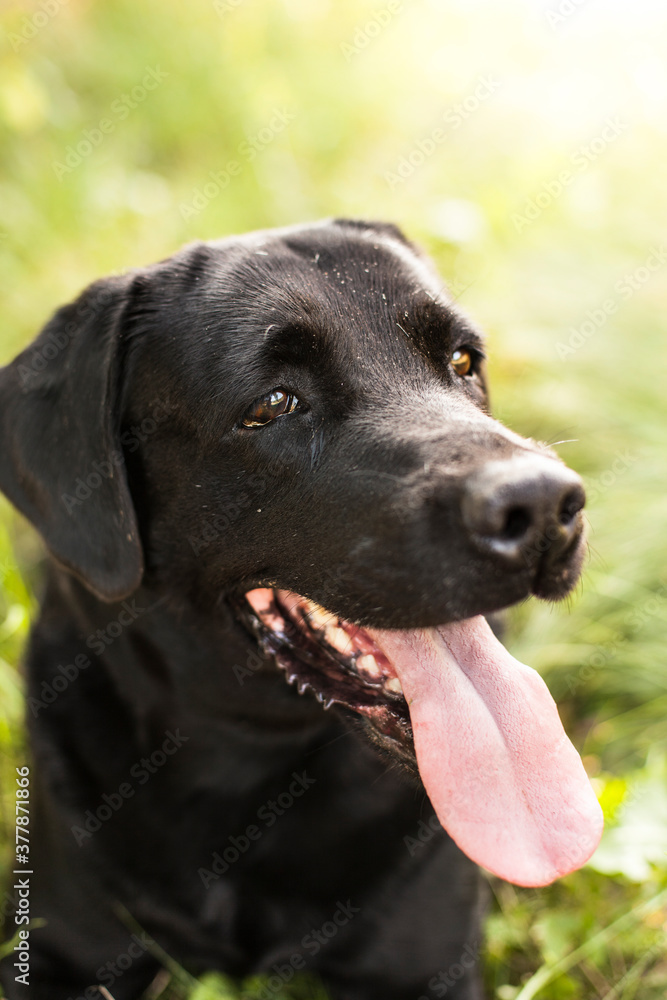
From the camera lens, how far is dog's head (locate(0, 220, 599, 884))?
5.12ft

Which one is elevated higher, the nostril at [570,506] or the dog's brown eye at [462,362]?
the nostril at [570,506]

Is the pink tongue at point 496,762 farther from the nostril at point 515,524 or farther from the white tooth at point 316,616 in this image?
the nostril at point 515,524

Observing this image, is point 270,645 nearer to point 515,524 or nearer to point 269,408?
point 269,408

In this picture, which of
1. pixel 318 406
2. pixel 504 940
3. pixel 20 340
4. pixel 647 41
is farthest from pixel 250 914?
pixel 647 41

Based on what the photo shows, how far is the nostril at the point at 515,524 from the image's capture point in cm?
144

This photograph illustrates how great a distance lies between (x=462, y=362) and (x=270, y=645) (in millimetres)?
846

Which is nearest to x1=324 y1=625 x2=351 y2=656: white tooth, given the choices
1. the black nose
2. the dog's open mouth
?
the dog's open mouth

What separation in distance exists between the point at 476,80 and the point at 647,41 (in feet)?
4.73

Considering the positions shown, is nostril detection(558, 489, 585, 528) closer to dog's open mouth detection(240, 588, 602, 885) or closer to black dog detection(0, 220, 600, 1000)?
black dog detection(0, 220, 600, 1000)

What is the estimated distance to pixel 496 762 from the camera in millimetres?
1702

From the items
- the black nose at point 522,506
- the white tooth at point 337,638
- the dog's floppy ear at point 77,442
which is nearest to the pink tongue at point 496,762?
the white tooth at point 337,638

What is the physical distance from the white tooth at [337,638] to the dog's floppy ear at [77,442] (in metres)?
0.44

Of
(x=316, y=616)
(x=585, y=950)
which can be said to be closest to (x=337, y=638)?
(x=316, y=616)

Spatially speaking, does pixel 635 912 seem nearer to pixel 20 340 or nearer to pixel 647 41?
pixel 20 340
